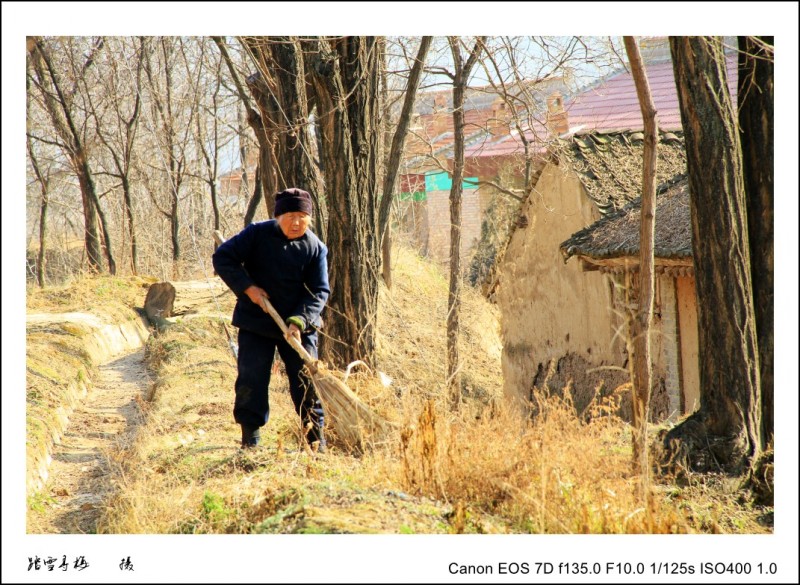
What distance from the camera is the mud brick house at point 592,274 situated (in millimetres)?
11023

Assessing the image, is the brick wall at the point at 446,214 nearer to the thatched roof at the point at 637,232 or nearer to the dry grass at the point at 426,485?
the thatched roof at the point at 637,232

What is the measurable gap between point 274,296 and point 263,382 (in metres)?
0.64

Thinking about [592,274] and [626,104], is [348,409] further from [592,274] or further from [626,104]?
[626,104]

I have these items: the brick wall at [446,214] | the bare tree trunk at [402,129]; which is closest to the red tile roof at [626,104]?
the bare tree trunk at [402,129]

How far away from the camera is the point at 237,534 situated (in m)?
4.90

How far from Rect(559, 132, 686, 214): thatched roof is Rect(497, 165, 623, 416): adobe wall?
296 mm

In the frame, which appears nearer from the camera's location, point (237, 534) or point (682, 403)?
point (237, 534)

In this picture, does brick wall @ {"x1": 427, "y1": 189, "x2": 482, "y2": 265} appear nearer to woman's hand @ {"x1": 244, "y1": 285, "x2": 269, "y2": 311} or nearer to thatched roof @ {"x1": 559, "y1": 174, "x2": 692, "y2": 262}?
thatched roof @ {"x1": 559, "y1": 174, "x2": 692, "y2": 262}

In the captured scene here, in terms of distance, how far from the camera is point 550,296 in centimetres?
1481

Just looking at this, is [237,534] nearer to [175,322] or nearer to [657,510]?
[657,510]

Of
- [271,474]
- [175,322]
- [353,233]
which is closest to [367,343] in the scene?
[353,233]

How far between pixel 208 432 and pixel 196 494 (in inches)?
85.9

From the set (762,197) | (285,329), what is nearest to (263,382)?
(285,329)

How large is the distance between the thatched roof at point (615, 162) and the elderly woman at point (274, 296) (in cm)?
706
